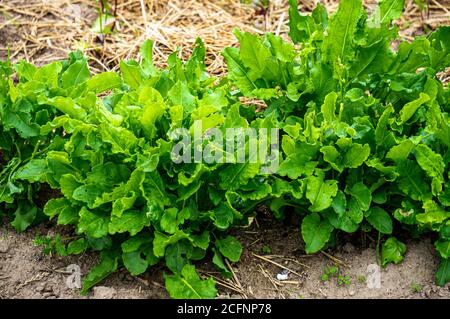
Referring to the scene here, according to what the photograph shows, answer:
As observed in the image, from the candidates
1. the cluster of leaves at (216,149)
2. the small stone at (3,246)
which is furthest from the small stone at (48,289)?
the small stone at (3,246)

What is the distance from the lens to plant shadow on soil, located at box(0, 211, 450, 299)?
9.68 feet

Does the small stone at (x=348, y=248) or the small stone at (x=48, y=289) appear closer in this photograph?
the small stone at (x=48, y=289)

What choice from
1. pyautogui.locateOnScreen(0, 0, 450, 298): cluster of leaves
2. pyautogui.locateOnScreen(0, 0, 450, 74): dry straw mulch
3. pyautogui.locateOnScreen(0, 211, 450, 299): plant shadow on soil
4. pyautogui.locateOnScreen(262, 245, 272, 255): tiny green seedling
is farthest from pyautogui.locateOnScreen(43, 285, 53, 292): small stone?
pyautogui.locateOnScreen(0, 0, 450, 74): dry straw mulch

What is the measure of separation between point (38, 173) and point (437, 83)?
1814 millimetres

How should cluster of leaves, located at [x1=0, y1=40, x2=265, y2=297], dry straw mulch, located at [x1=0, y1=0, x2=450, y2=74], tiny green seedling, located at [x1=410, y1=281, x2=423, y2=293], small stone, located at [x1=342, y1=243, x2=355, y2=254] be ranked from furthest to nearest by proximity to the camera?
1. dry straw mulch, located at [x1=0, y1=0, x2=450, y2=74]
2. small stone, located at [x1=342, y1=243, x2=355, y2=254]
3. tiny green seedling, located at [x1=410, y1=281, x2=423, y2=293]
4. cluster of leaves, located at [x1=0, y1=40, x2=265, y2=297]

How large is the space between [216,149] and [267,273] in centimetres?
61

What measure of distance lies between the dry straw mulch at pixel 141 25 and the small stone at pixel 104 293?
1556 millimetres

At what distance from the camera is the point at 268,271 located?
305 centimetres

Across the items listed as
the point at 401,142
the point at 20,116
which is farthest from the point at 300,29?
the point at 20,116

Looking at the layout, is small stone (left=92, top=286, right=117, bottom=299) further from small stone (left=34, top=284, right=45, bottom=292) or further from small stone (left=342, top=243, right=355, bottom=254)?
small stone (left=342, top=243, right=355, bottom=254)

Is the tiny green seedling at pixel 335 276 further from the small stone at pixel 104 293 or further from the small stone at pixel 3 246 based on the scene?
the small stone at pixel 3 246

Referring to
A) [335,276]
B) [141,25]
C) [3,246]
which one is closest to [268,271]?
[335,276]

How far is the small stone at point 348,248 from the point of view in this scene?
10.2ft
